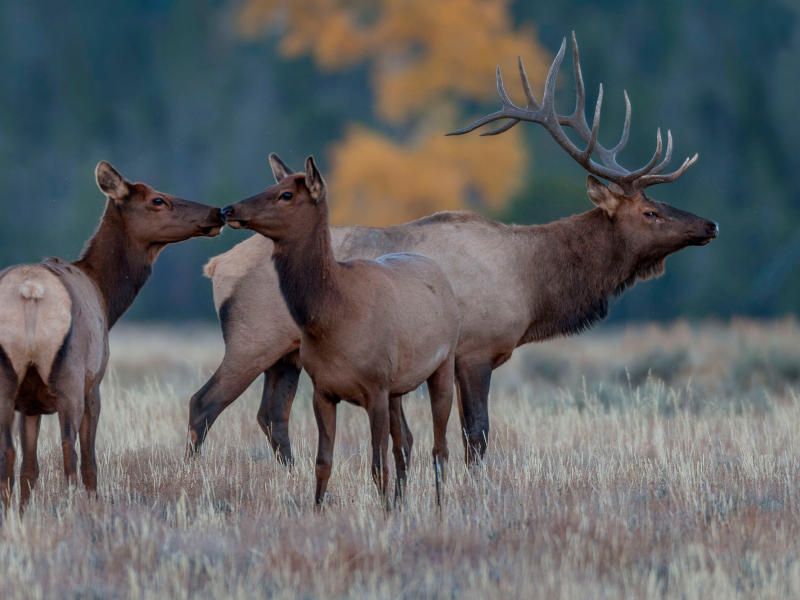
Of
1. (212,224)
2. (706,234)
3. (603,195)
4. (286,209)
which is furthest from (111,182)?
(706,234)

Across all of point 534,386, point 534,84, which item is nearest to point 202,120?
point 534,84

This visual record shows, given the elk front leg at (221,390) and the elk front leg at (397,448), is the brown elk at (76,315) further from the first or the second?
the elk front leg at (397,448)

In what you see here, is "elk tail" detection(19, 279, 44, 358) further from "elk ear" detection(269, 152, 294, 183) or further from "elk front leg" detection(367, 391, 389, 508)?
"elk front leg" detection(367, 391, 389, 508)

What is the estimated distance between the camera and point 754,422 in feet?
29.1

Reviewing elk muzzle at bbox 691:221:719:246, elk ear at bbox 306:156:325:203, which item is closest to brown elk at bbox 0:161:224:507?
elk ear at bbox 306:156:325:203

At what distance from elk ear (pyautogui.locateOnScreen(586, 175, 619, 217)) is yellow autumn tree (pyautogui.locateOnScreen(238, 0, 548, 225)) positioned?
11.4 metres

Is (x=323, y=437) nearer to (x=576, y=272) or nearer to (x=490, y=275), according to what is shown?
(x=490, y=275)

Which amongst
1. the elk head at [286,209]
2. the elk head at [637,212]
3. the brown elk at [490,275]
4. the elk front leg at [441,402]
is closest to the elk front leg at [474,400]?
the brown elk at [490,275]

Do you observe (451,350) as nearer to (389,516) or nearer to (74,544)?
(389,516)

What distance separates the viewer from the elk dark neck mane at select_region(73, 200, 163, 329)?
Result: 271 inches

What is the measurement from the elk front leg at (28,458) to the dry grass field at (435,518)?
12cm

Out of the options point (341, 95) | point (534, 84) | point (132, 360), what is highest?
point (341, 95)

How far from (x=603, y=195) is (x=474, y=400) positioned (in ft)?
6.83

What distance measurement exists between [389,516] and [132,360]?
11.1m
